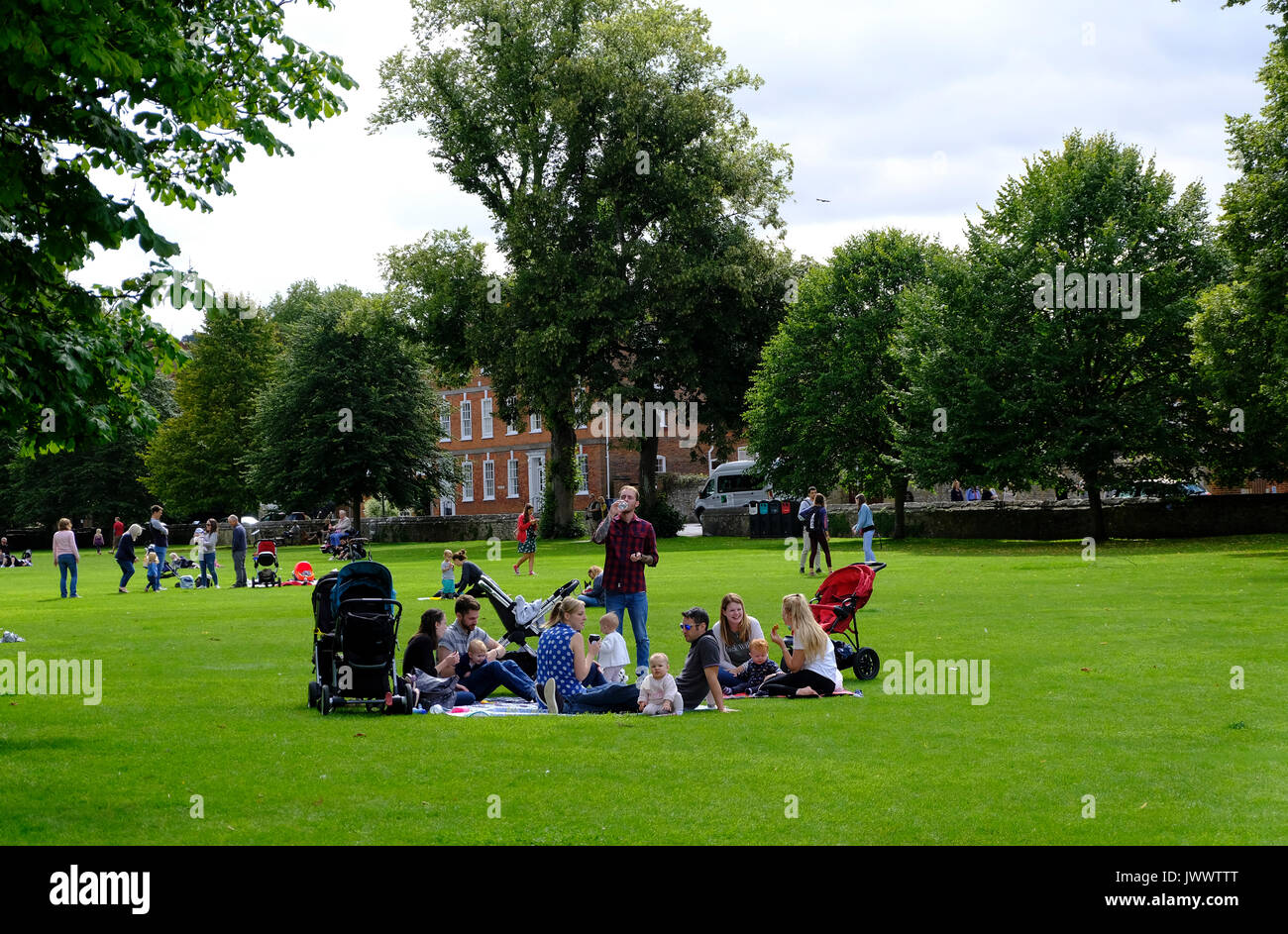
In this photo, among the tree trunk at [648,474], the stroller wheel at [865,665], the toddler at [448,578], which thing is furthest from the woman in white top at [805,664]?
the tree trunk at [648,474]

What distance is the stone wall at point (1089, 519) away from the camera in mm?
43906

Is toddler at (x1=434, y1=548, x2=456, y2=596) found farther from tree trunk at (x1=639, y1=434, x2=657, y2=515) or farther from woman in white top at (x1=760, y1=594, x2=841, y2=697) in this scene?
tree trunk at (x1=639, y1=434, x2=657, y2=515)

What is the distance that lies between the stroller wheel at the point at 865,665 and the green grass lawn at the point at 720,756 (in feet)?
Result: 1.65

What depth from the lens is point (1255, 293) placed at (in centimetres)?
3522

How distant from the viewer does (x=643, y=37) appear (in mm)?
55000

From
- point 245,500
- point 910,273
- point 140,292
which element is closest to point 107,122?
point 140,292

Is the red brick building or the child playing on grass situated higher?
the red brick building

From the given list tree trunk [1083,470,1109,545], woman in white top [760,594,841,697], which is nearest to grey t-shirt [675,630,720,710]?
woman in white top [760,594,841,697]

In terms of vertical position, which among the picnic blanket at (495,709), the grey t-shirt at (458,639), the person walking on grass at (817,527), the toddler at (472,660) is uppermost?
the person walking on grass at (817,527)

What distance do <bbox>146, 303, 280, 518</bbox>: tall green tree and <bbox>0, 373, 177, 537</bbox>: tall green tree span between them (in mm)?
2541

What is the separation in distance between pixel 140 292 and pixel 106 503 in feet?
261

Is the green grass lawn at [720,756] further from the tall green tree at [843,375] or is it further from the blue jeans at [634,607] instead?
the tall green tree at [843,375]

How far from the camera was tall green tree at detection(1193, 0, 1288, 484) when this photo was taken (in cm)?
3478
